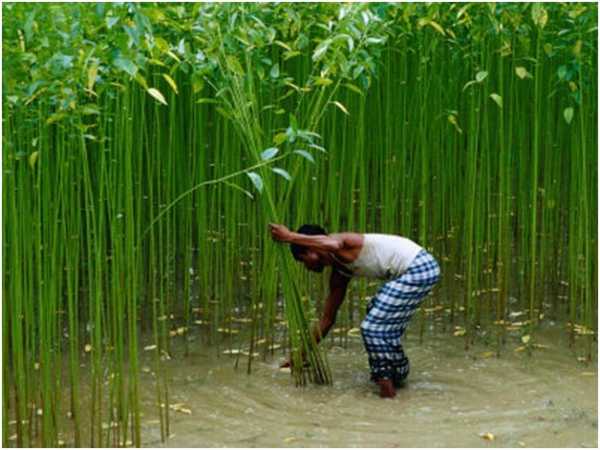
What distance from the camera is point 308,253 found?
5.08 m

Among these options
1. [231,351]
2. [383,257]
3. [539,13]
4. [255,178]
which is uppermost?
[539,13]

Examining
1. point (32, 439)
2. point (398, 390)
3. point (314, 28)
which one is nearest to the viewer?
point (32, 439)

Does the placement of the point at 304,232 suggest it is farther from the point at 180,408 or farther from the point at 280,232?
the point at 180,408

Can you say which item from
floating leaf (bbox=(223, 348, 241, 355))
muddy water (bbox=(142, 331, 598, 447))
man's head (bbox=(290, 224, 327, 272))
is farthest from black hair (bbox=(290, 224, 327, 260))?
floating leaf (bbox=(223, 348, 241, 355))

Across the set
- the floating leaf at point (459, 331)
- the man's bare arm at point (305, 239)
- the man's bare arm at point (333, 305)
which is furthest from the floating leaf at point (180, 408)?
the floating leaf at point (459, 331)

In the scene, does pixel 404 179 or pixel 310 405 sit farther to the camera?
pixel 404 179

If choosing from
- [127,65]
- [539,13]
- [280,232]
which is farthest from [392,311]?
[127,65]

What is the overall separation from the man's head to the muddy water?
592 mm

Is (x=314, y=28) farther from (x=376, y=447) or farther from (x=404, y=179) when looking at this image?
(x=376, y=447)

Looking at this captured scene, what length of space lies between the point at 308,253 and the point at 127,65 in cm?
148

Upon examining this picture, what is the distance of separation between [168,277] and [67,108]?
1.83 meters

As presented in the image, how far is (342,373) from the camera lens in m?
5.63

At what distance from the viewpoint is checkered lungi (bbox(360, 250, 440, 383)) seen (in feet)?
17.3

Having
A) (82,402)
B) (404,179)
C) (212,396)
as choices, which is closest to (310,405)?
(212,396)
